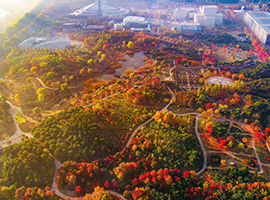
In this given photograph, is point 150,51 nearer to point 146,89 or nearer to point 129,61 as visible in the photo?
point 129,61

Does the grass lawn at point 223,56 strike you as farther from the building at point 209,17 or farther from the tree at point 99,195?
the tree at point 99,195

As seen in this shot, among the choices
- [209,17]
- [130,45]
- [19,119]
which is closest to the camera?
[19,119]

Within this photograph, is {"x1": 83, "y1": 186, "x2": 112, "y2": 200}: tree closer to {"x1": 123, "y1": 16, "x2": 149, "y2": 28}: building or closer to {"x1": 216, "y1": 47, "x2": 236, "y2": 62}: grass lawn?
{"x1": 216, "y1": 47, "x2": 236, "y2": 62}: grass lawn

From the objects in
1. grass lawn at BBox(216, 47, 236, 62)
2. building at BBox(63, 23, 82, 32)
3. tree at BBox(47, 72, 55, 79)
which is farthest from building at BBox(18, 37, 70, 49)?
grass lawn at BBox(216, 47, 236, 62)

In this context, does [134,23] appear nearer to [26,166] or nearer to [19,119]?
[19,119]

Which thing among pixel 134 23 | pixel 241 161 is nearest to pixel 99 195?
pixel 241 161
